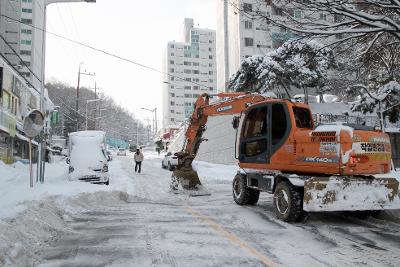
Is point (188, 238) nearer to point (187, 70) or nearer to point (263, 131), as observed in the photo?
point (263, 131)

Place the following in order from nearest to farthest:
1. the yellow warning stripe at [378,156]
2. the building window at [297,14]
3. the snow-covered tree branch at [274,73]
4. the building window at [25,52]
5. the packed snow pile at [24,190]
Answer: the packed snow pile at [24,190] < the yellow warning stripe at [378,156] < the building window at [297,14] < the snow-covered tree branch at [274,73] < the building window at [25,52]

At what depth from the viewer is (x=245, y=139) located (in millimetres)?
12148

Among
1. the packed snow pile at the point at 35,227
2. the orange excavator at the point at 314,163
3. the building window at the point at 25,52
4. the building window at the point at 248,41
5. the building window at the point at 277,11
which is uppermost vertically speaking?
the building window at the point at 25,52

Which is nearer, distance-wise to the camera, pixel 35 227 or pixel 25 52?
pixel 35 227

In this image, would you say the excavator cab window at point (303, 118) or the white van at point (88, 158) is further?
the white van at point (88, 158)

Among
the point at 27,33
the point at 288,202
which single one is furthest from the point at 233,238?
the point at 27,33

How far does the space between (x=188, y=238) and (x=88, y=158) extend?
41.1ft

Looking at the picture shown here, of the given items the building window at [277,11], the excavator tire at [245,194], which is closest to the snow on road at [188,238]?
the excavator tire at [245,194]

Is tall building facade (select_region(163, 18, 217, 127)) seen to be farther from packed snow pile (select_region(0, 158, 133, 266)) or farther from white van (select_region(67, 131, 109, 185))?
packed snow pile (select_region(0, 158, 133, 266))

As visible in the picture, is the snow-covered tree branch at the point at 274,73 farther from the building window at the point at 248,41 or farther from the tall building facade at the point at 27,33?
the tall building facade at the point at 27,33

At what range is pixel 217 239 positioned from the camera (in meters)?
7.57

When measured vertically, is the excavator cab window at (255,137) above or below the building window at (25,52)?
below

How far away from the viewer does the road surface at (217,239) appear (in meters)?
6.18

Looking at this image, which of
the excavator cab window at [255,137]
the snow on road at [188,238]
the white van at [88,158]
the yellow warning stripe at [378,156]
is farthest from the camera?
the white van at [88,158]
